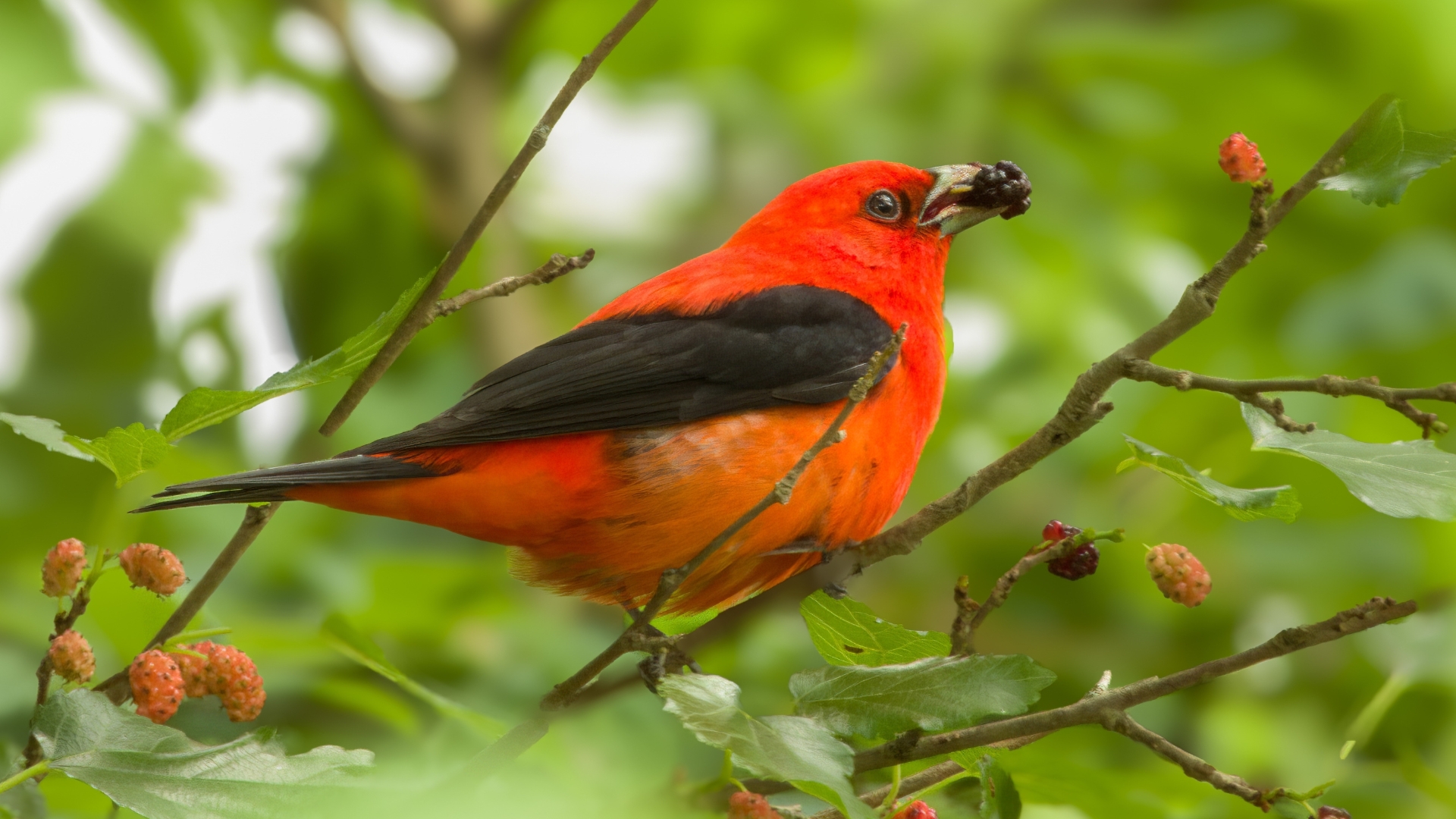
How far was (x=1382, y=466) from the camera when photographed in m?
1.59

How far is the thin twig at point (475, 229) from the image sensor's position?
5.60 ft

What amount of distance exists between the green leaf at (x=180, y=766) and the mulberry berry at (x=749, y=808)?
45cm

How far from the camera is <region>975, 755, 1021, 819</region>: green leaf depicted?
1594mm

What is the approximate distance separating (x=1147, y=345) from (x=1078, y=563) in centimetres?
38

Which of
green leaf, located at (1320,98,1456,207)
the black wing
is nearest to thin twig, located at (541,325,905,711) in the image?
green leaf, located at (1320,98,1456,207)

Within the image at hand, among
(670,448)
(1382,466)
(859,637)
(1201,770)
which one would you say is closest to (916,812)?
(859,637)

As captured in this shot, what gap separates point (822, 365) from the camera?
8.84ft

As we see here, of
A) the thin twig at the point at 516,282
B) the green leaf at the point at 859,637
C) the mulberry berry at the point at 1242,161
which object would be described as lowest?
the green leaf at the point at 859,637

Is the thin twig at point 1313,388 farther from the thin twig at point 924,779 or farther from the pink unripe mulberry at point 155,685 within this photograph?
the pink unripe mulberry at point 155,685

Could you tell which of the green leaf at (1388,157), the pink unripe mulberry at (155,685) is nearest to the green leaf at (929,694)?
the green leaf at (1388,157)

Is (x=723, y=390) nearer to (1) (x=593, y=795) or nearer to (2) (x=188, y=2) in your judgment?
(1) (x=593, y=795)

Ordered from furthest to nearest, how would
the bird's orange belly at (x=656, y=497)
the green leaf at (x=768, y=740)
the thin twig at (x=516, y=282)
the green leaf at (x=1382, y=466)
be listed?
the bird's orange belly at (x=656, y=497) → the thin twig at (x=516, y=282) → the green leaf at (x=1382, y=466) → the green leaf at (x=768, y=740)

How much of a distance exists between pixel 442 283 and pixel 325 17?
343 cm

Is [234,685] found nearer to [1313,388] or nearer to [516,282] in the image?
[516,282]
